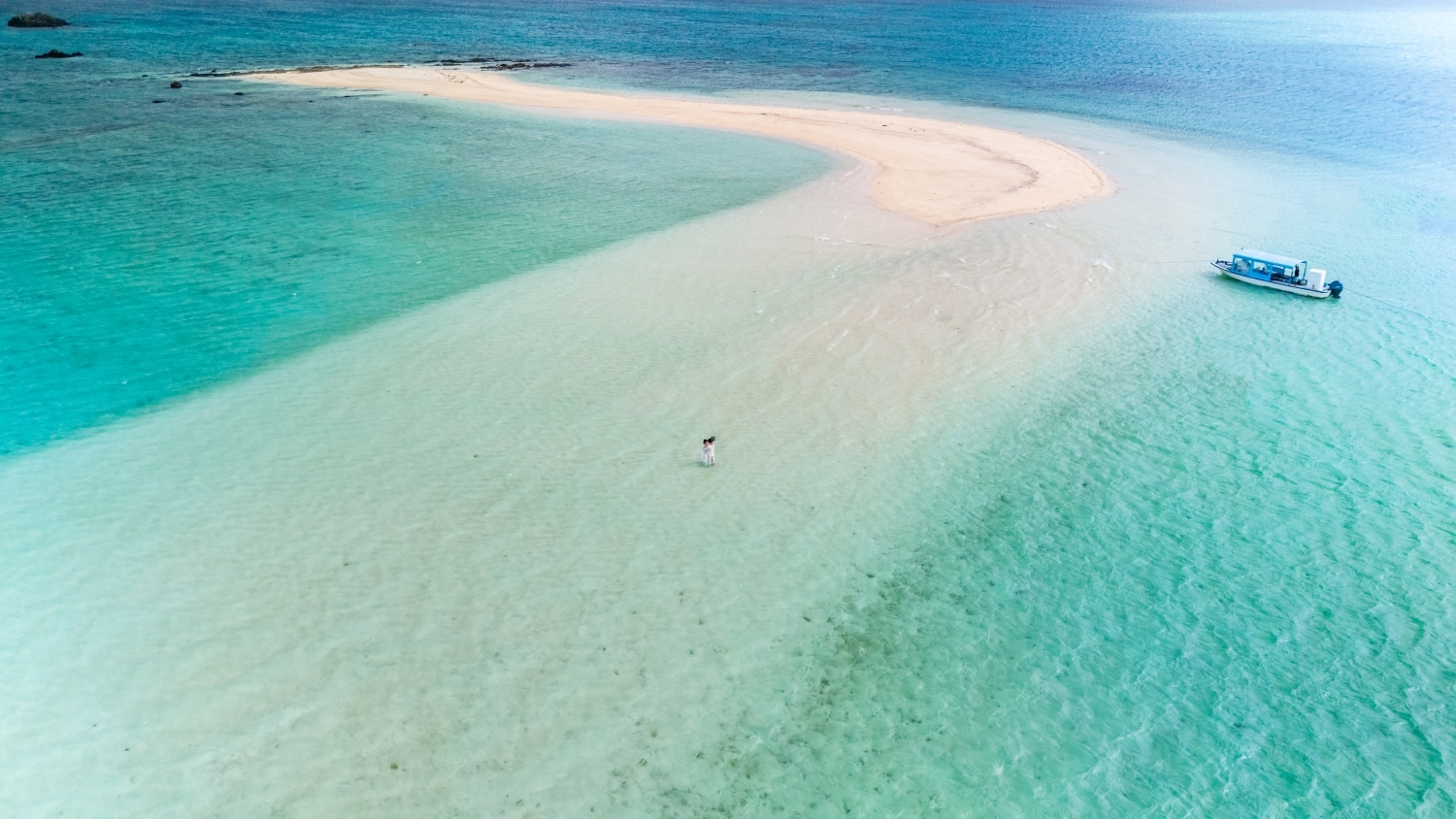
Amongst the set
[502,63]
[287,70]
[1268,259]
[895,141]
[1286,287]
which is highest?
[502,63]

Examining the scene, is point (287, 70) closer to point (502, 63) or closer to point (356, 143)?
point (502, 63)

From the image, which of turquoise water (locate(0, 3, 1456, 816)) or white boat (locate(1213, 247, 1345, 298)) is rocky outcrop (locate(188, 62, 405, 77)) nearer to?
turquoise water (locate(0, 3, 1456, 816))

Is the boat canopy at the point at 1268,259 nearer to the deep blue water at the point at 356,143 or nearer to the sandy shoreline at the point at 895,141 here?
the sandy shoreline at the point at 895,141

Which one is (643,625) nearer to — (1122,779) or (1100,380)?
(1122,779)

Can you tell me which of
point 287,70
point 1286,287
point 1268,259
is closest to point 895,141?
point 1268,259

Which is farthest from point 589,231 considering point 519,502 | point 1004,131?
point 1004,131

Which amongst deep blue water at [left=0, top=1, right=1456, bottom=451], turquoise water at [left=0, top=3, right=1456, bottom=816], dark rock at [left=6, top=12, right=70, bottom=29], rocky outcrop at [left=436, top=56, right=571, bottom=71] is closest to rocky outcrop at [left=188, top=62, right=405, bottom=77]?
deep blue water at [left=0, top=1, right=1456, bottom=451]
